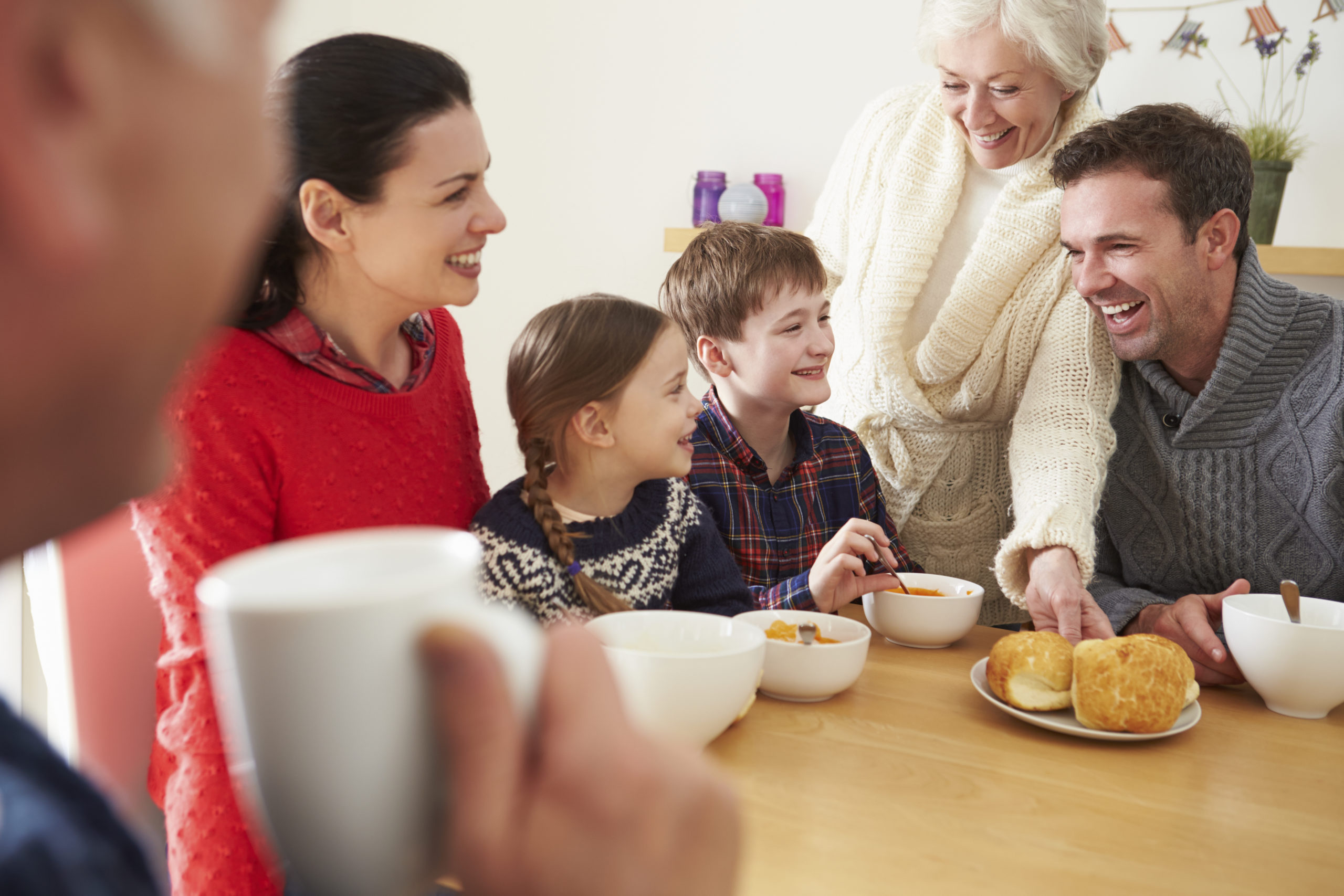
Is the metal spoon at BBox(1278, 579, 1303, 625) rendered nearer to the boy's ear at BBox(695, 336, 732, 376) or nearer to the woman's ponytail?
the boy's ear at BBox(695, 336, 732, 376)

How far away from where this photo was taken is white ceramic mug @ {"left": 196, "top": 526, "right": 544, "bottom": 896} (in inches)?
11.3

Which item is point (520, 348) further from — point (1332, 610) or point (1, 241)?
point (1, 241)

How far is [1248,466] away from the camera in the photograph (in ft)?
4.83

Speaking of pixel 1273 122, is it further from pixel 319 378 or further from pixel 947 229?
pixel 319 378

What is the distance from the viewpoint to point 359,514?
3.57ft

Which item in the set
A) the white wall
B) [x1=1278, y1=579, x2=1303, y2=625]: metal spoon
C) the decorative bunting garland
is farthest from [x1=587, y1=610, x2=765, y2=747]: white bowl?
the white wall

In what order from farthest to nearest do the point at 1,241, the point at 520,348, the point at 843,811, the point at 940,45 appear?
the point at 940,45
the point at 520,348
the point at 843,811
the point at 1,241

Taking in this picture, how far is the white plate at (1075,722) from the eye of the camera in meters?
0.95

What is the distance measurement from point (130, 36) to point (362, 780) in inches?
8.3

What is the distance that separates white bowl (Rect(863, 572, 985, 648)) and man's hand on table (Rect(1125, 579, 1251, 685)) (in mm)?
237

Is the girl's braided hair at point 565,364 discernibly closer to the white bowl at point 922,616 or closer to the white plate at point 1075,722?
the white bowl at point 922,616

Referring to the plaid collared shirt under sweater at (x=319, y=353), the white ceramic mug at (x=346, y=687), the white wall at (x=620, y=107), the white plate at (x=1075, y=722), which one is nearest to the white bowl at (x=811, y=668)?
the white plate at (x=1075, y=722)

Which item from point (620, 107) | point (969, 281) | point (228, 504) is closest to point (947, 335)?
point (969, 281)

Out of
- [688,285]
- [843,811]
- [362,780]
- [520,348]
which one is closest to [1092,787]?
[843,811]
